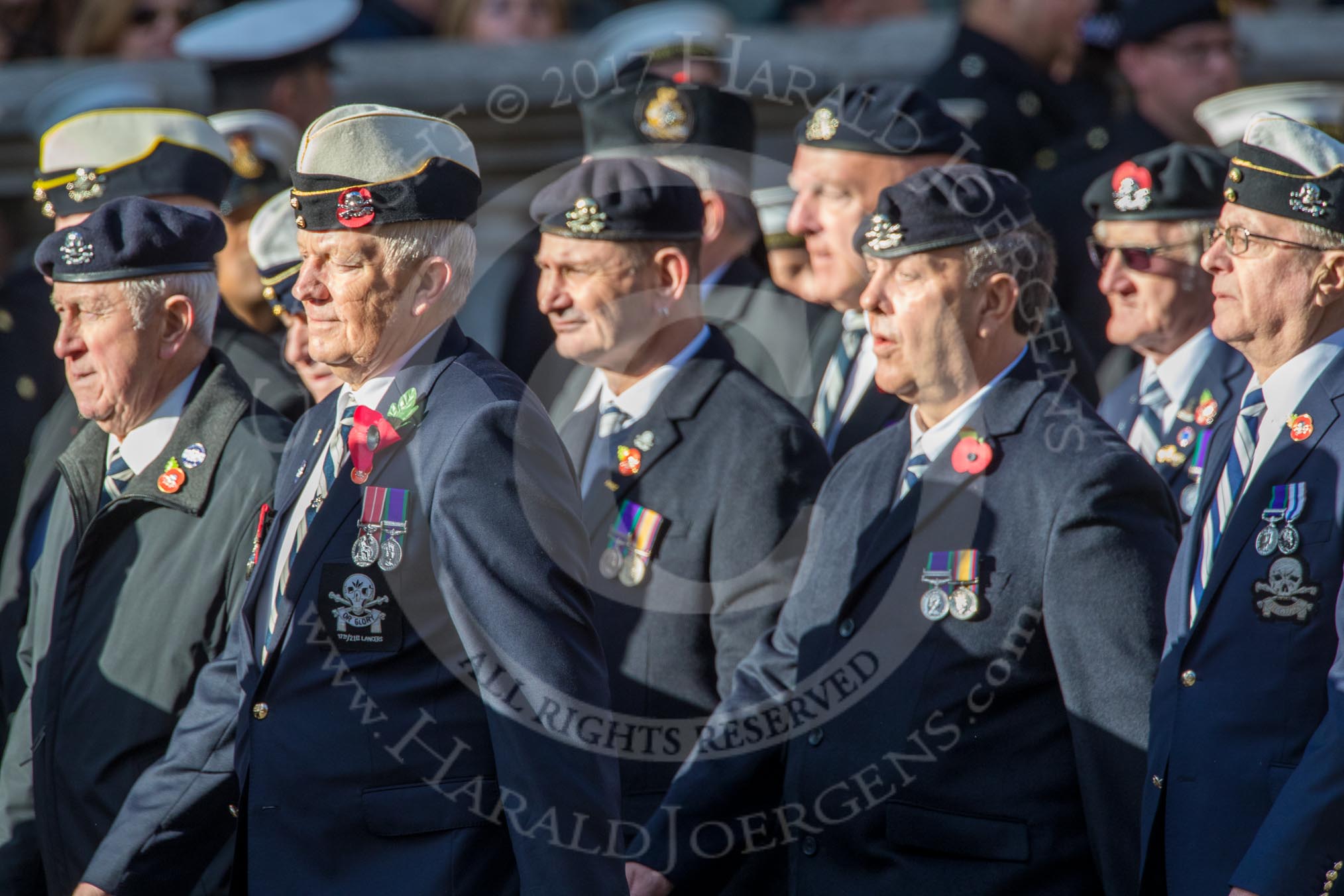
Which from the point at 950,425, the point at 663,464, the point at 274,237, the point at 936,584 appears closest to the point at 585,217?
the point at 663,464

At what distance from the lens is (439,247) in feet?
11.9

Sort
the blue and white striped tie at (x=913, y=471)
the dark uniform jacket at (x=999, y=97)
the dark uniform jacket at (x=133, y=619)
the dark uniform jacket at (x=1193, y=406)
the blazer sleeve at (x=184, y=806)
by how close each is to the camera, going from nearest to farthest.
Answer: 1. the blazer sleeve at (x=184, y=806)
2. the blue and white striped tie at (x=913, y=471)
3. the dark uniform jacket at (x=133, y=619)
4. the dark uniform jacket at (x=1193, y=406)
5. the dark uniform jacket at (x=999, y=97)

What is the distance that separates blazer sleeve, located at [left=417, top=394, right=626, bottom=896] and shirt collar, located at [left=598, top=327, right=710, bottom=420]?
3.96 feet

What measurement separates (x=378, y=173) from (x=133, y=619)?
4.31ft

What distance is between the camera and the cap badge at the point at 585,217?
4.64m

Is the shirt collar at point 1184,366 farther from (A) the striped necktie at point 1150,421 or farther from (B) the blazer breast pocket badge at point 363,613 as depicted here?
(B) the blazer breast pocket badge at point 363,613

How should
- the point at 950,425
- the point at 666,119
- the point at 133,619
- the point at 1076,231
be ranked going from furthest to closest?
the point at 1076,231, the point at 666,119, the point at 133,619, the point at 950,425

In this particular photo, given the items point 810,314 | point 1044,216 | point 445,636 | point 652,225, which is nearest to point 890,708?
point 445,636

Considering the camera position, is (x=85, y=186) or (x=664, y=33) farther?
(x=664, y=33)

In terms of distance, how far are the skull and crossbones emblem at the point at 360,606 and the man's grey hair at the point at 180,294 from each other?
1361mm

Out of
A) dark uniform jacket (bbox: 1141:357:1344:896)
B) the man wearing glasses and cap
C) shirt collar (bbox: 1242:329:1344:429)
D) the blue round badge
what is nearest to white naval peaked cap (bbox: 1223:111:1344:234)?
shirt collar (bbox: 1242:329:1344:429)

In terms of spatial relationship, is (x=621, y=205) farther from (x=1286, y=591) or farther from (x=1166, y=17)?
(x=1166, y=17)

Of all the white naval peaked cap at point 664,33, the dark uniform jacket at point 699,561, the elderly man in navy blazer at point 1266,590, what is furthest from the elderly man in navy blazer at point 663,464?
the white naval peaked cap at point 664,33

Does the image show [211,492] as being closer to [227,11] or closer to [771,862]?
[771,862]
